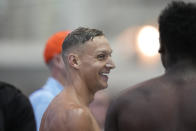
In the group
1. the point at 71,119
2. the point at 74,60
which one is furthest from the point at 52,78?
the point at 71,119

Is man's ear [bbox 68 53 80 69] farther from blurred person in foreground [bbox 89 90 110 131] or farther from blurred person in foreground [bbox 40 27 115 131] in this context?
blurred person in foreground [bbox 89 90 110 131]

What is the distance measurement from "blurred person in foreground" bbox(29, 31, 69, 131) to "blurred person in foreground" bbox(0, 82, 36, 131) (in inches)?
59.4

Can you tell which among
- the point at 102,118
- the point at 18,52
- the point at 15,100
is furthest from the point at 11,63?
the point at 15,100

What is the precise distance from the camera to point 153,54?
19219mm

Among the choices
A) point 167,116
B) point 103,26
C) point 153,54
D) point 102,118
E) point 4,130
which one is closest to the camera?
point 167,116

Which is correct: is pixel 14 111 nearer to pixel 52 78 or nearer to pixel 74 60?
pixel 74 60

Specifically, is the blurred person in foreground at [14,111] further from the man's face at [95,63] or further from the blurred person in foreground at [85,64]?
the man's face at [95,63]

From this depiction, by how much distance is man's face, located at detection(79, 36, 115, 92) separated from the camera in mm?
5227

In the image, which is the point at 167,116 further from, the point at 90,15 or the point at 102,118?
the point at 90,15

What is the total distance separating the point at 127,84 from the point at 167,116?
618 inches

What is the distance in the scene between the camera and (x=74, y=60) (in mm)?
5250

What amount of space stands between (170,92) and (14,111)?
140 cm

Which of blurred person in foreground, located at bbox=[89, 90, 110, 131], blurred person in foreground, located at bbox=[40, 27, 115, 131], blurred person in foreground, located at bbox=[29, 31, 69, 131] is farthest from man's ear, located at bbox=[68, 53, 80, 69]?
blurred person in foreground, located at bbox=[89, 90, 110, 131]

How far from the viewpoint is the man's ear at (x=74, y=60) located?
5.25 metres
